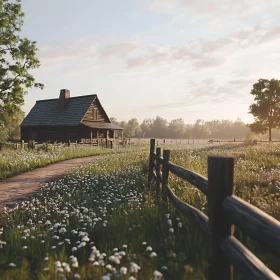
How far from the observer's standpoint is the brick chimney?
39219mm

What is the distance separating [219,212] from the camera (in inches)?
108

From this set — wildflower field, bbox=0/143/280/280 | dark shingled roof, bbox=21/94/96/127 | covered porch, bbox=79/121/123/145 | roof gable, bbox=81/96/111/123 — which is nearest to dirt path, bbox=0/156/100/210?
wildflower field, bbox=0/143/280/280

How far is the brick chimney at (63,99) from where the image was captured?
39219mm

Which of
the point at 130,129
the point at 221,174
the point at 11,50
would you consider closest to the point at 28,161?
the point at 11,50

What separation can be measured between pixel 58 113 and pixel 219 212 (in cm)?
3888

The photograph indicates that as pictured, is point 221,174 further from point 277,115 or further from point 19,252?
point 277,115

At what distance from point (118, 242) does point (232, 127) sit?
15094cm

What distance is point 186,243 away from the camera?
12.8ft

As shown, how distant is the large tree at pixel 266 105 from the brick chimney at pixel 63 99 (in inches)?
1207

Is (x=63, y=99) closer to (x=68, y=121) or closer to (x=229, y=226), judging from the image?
(x=68, y=121)

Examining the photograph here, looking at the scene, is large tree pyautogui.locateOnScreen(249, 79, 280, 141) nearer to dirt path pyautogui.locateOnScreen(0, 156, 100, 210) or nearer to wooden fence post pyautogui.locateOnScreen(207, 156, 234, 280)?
dirt path pyautogui.locateOnScreen(0, 156, 100, 210)

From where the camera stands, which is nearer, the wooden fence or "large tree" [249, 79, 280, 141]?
the wooden fence

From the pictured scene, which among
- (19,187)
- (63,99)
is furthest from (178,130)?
(19,187)

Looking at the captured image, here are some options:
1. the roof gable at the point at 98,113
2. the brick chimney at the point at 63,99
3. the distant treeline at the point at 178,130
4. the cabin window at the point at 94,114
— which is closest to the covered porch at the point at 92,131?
the roof gable at the point at 98,113
